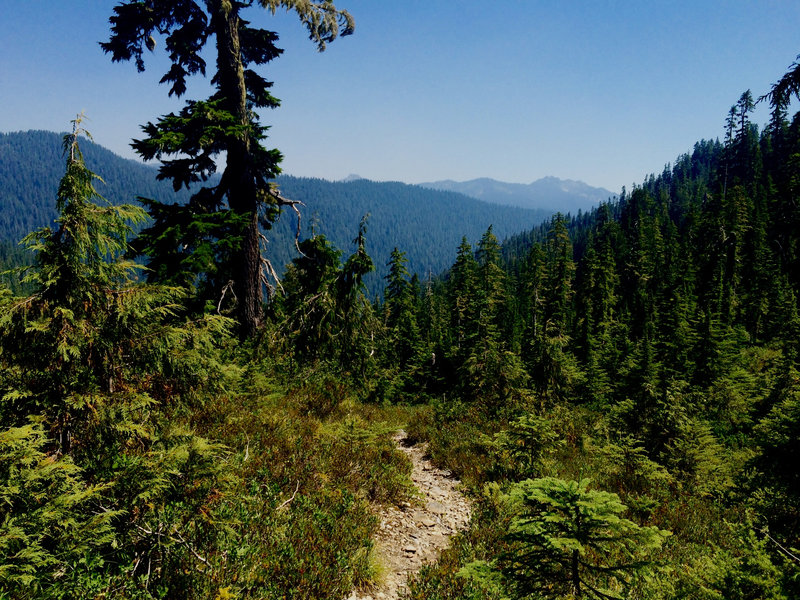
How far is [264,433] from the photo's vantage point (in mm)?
6492

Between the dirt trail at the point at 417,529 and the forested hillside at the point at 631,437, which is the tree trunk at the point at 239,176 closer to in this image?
the forested hillside at the point at 631,437

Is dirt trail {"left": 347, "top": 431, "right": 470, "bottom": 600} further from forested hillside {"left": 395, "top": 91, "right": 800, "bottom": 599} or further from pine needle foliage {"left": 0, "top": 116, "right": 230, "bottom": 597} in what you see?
pine needle foliage {"left": 0, "top": 116, "right": 230, "bottom": 597}

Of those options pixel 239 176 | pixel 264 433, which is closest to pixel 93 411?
pixel 264 433

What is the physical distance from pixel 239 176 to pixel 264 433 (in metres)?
6.63

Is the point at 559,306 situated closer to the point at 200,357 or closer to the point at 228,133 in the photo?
the point at 228,133

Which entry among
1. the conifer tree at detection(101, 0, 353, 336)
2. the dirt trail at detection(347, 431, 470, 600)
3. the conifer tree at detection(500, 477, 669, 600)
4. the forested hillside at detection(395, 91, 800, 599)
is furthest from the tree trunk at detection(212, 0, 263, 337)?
the conifer tree at detection(500, 477, 669, 600)

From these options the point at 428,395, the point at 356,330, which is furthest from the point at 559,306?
the point at 356,330

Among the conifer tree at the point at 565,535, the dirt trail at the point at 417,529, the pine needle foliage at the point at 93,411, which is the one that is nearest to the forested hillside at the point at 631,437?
the conifer tree at the point at 565,535

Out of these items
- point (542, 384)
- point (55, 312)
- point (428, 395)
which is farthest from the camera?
point (428, 395)

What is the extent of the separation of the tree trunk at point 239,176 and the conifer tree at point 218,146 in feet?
0.08

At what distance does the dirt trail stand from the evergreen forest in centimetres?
24

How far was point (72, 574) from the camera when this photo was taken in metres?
2.74

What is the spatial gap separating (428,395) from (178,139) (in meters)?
16.7

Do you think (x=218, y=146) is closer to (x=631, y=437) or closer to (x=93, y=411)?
(x=93, y=411)
